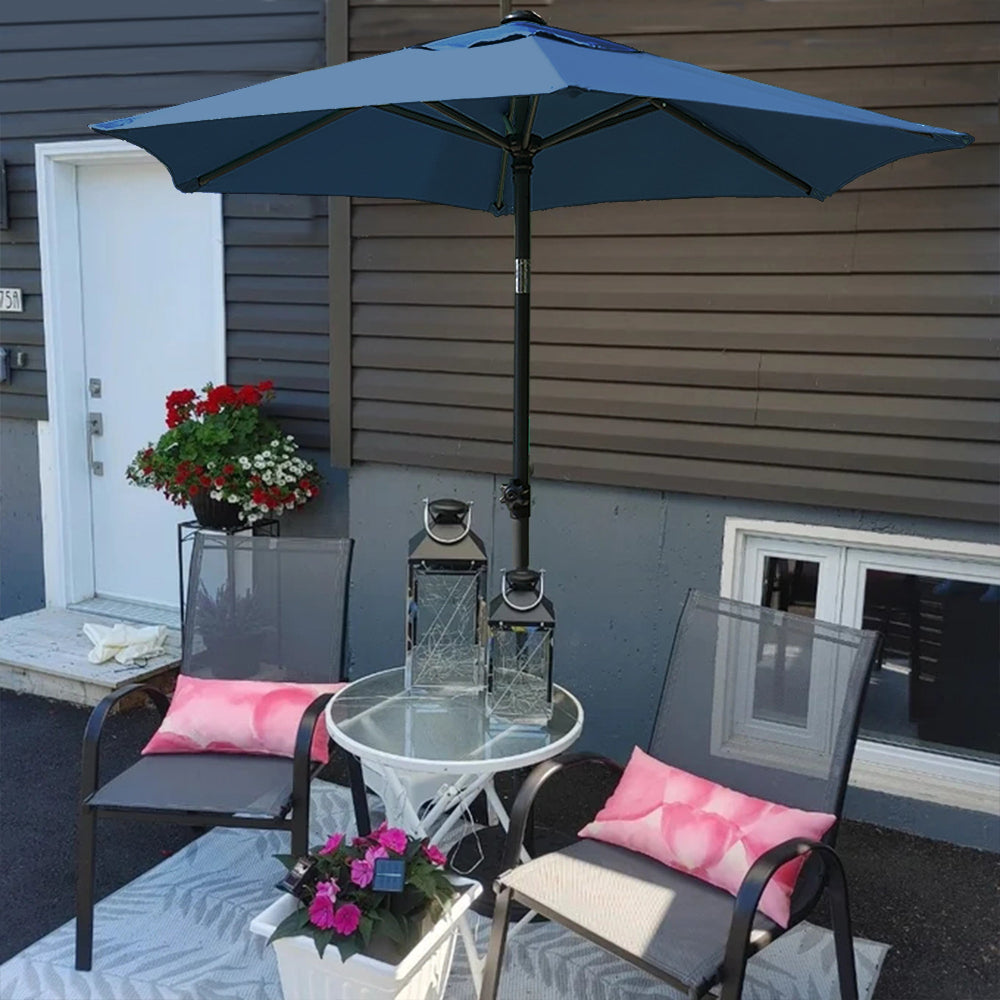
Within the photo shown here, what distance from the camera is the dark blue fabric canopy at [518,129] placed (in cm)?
179

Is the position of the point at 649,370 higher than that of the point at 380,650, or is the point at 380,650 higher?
the point at 649,370

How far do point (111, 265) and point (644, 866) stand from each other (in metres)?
3.65

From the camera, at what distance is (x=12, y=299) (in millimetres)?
4629

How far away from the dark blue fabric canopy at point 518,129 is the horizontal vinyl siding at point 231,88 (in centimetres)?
119

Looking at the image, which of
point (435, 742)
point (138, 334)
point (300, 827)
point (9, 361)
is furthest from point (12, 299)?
point (435, 742)

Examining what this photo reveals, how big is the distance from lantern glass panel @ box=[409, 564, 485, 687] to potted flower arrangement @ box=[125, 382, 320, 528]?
4.79 ft

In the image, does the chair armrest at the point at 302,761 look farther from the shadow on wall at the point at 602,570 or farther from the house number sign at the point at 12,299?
the house number sign at the point at 12,299

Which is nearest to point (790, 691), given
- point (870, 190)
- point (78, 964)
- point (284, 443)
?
point (870, 190)

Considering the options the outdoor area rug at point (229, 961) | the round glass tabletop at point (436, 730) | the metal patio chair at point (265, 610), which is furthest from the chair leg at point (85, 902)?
the round glass tabletop at point (436, 730)

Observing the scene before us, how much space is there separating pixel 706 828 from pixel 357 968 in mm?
810

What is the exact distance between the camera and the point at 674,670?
258 centimetres

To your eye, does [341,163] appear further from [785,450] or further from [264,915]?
[264,915]

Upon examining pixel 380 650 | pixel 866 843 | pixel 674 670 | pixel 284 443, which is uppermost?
pixel 284 443

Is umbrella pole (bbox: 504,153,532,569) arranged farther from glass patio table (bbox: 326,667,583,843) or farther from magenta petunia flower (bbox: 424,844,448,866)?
magenta petunia flower (bbox: 424,844,448,866)
